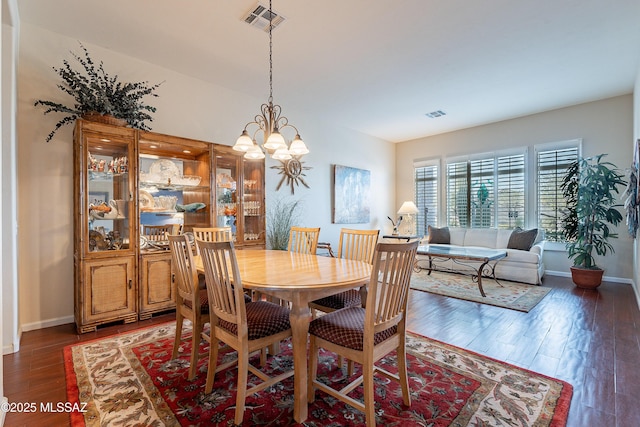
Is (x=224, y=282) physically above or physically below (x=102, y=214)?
below

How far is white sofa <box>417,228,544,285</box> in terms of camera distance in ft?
15.4

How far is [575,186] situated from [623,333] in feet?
9.07

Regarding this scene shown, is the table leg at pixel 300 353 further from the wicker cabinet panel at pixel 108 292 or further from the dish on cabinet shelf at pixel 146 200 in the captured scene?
the dish on cabinet shelf at pixel 146 200

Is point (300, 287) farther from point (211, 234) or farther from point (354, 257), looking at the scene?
point (211, 234)

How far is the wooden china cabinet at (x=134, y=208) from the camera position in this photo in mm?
2846

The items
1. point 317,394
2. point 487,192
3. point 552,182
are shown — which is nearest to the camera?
point 317,394

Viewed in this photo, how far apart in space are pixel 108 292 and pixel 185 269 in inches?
55.0

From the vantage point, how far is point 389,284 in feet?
5.38

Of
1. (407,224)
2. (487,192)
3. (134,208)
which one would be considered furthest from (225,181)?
(487,192)

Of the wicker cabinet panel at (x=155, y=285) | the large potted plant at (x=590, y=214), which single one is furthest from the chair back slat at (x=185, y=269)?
the large potted plant at (x=590, y=214)

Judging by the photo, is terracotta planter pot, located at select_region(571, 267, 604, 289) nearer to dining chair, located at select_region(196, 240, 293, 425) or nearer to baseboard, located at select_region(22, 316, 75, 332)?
dining chair, located at select_region(196, 240, 293, 425)

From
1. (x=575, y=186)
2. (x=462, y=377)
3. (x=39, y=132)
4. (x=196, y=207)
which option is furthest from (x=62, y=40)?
(x=575, y=186)

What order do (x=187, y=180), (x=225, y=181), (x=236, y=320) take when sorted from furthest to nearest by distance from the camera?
1. (x=225, y=181)
2. (x=187, y=180)
3. (x=236, y=320)

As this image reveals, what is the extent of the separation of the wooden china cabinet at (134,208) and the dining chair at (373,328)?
7.39ft
